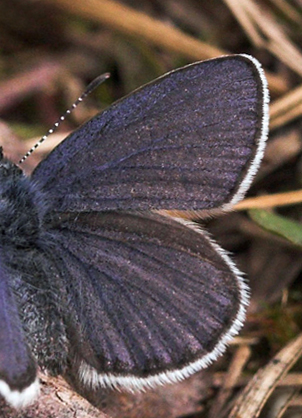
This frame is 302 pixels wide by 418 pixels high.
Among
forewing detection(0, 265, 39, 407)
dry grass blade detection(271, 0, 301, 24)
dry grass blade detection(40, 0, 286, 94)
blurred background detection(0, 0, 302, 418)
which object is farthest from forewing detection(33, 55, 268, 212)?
dry grass blade detection(271, 0, 301, 24)

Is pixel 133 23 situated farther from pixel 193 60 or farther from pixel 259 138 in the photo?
pixel 259 138

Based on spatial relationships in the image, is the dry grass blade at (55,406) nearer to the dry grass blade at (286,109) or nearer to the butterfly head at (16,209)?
the butterfly head at (16,209)

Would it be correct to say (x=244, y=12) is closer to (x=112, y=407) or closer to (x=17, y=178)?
(x=17, y=178)

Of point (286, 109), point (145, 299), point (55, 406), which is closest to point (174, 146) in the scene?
point (145, 299)

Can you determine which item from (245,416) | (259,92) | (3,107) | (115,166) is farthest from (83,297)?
(3,107)

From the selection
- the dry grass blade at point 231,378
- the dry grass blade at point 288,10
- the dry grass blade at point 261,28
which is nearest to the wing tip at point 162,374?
the dry grass blade at point 231,378

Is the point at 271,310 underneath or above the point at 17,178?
underneath
